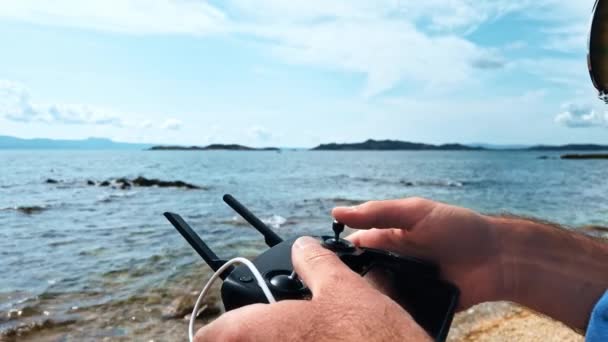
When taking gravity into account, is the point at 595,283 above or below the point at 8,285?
above

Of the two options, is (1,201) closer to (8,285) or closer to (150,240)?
(150,240)

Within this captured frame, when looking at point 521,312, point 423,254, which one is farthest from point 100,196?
point 423,254

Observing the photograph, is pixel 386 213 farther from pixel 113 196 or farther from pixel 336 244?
pixel 113 196


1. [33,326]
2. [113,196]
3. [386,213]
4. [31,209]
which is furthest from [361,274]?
[113,196]

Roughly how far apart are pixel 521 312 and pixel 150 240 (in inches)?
417

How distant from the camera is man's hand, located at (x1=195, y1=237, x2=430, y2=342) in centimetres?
113

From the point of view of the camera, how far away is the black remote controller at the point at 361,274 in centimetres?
147

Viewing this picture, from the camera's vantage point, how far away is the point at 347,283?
1260 mm

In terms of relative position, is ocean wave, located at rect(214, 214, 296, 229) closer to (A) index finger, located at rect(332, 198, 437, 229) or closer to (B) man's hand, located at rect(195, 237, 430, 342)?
(A) index finger, located at rect(332, 198, 437, 229)

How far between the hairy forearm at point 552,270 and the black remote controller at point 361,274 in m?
0.79

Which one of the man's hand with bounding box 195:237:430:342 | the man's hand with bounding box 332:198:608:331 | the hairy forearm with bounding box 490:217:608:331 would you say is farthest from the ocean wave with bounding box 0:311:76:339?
the man's hand with bounding box 195:237:430:342

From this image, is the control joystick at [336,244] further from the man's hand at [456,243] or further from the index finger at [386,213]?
the man's hand at [456,243]

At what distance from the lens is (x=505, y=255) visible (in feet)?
8.52

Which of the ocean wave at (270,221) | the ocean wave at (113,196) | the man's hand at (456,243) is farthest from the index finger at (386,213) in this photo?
the ocean wave at (113,196)
